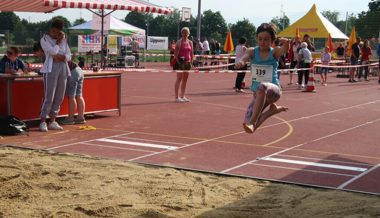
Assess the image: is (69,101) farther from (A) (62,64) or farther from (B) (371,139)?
(B) (371,139)

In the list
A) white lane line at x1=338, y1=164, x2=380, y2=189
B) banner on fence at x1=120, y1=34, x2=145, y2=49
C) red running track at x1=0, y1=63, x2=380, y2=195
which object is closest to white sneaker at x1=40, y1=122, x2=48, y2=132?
red running track at x1=0, y1=63, x2=380, y2=195

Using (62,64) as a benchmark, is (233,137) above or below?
below

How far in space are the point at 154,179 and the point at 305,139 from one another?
4087 millimetres

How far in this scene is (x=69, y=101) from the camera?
38.2 feet

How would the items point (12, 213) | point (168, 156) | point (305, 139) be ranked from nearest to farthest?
point (12, 213) → point (168, 156) → point (305, 139)

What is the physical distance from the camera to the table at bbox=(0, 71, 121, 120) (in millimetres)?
10844

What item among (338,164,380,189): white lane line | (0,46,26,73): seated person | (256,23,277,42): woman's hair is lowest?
(338,164,380,189): white lane line

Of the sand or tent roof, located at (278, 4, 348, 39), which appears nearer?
the sand

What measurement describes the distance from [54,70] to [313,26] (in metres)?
29.2

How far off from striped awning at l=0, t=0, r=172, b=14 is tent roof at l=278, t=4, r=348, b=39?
78.2ft

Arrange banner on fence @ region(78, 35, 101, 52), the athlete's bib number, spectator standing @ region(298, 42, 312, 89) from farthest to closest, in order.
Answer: banner on fence @ region(78, 35, 101, 52) < spectator standing @ region(298, 42, 312, 89) < the athlete's bib number

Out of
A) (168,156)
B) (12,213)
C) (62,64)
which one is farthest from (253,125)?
(62,64)

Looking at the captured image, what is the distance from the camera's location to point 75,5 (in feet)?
43.6

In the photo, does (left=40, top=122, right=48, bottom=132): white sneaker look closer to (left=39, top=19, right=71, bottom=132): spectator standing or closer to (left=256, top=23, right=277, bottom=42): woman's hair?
(left=39, top=19, right=71, bottom=132): spectator standing
